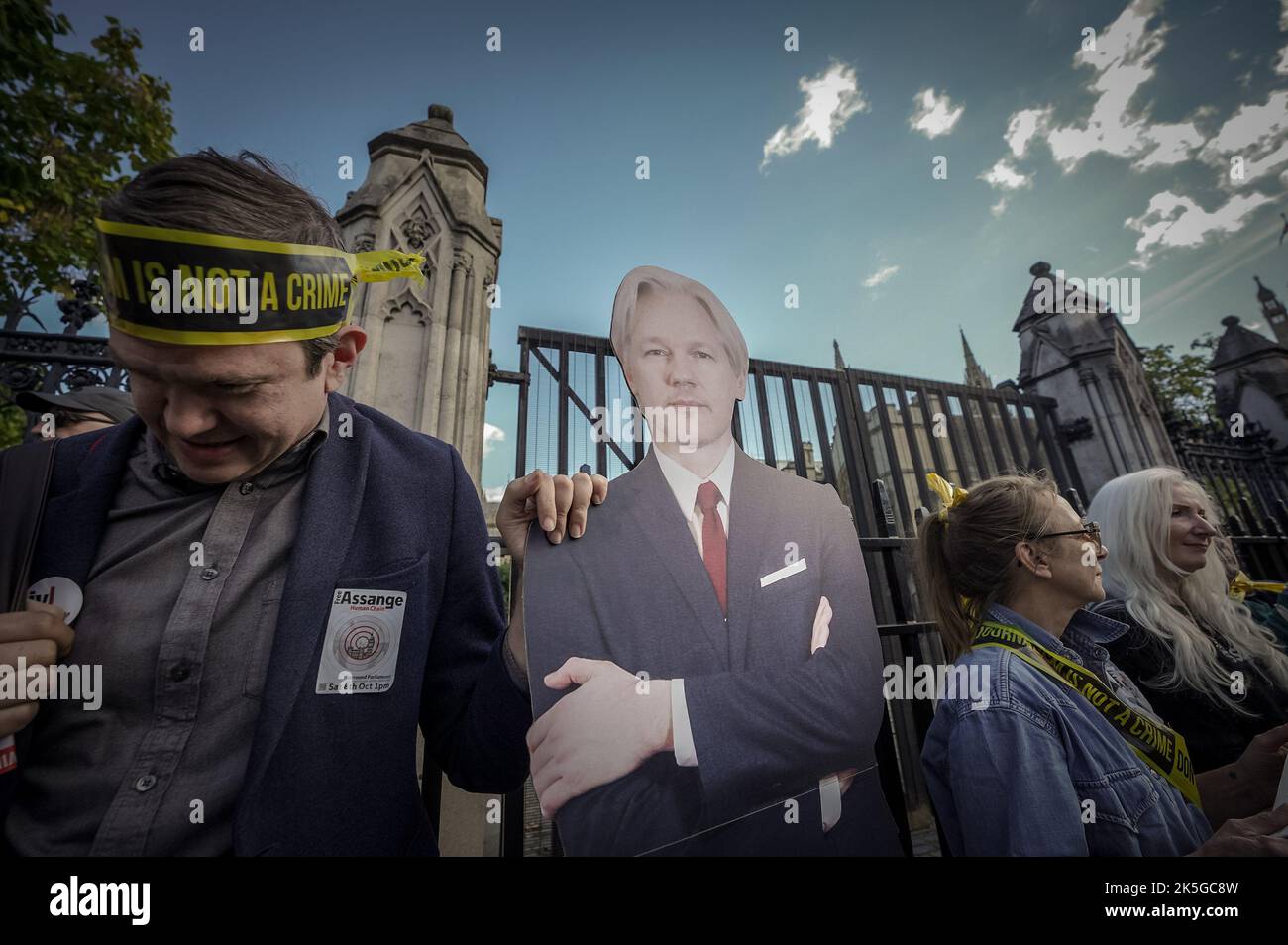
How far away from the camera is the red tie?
1779 mm

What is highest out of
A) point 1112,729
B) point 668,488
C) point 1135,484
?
point 1135,484

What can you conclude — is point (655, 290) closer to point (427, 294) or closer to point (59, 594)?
point (427, 294)

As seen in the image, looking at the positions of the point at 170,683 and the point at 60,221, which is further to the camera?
the point at 60,221

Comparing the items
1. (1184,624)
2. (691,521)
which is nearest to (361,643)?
(691,521)

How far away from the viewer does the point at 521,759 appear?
1.54 meters

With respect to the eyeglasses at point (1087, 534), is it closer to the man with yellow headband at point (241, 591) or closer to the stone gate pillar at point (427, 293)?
the man with yellow headband at point (241, 591)

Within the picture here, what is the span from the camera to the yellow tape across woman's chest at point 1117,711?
6.01 ft

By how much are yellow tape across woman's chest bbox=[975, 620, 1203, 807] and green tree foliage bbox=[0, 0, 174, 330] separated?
6.36 m

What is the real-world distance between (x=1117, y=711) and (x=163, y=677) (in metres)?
3.08

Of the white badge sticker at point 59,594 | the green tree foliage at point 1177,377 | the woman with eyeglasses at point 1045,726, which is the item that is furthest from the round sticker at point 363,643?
the green tree foliage at point 1177,377

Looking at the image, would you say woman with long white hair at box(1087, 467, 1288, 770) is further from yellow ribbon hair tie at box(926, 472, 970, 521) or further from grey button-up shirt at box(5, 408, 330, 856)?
grey button-up shirt at box(5, 408, 330, 856)
